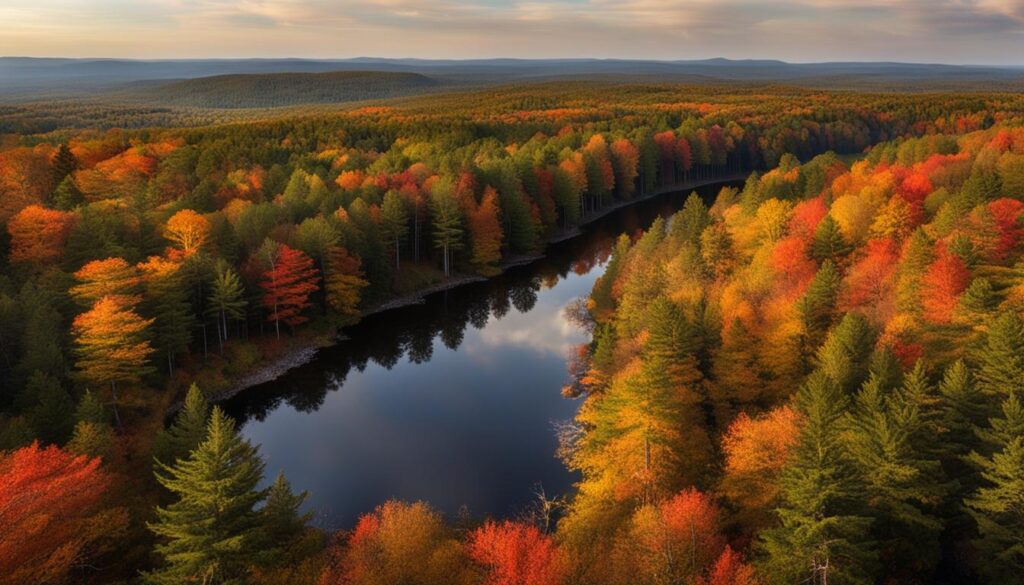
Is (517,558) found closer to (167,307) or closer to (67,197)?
(167,307)

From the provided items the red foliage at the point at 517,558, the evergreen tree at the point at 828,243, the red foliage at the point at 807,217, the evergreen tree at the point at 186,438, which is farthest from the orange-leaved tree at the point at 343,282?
the evergreen tree at the point at 828,243

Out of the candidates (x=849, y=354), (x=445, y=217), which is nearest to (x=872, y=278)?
(x=849, y=354)

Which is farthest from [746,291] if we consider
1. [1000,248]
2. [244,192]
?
[244,192]

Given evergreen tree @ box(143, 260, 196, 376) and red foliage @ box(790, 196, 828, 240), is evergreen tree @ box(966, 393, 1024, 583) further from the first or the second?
evergreen tree @ box(143, 260, 196, 376)

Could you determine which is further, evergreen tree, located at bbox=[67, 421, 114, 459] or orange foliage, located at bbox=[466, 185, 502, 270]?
orange foliage, located at bbox=[466, 185, 502, 270]

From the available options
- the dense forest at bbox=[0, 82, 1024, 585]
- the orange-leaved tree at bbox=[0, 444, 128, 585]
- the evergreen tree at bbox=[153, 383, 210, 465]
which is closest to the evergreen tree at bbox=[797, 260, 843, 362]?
the dense forest at bbox=[0, 82, 1024, 585]

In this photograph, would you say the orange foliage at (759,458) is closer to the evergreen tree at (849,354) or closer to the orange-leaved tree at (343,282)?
the evergreen tree at (849,354)
